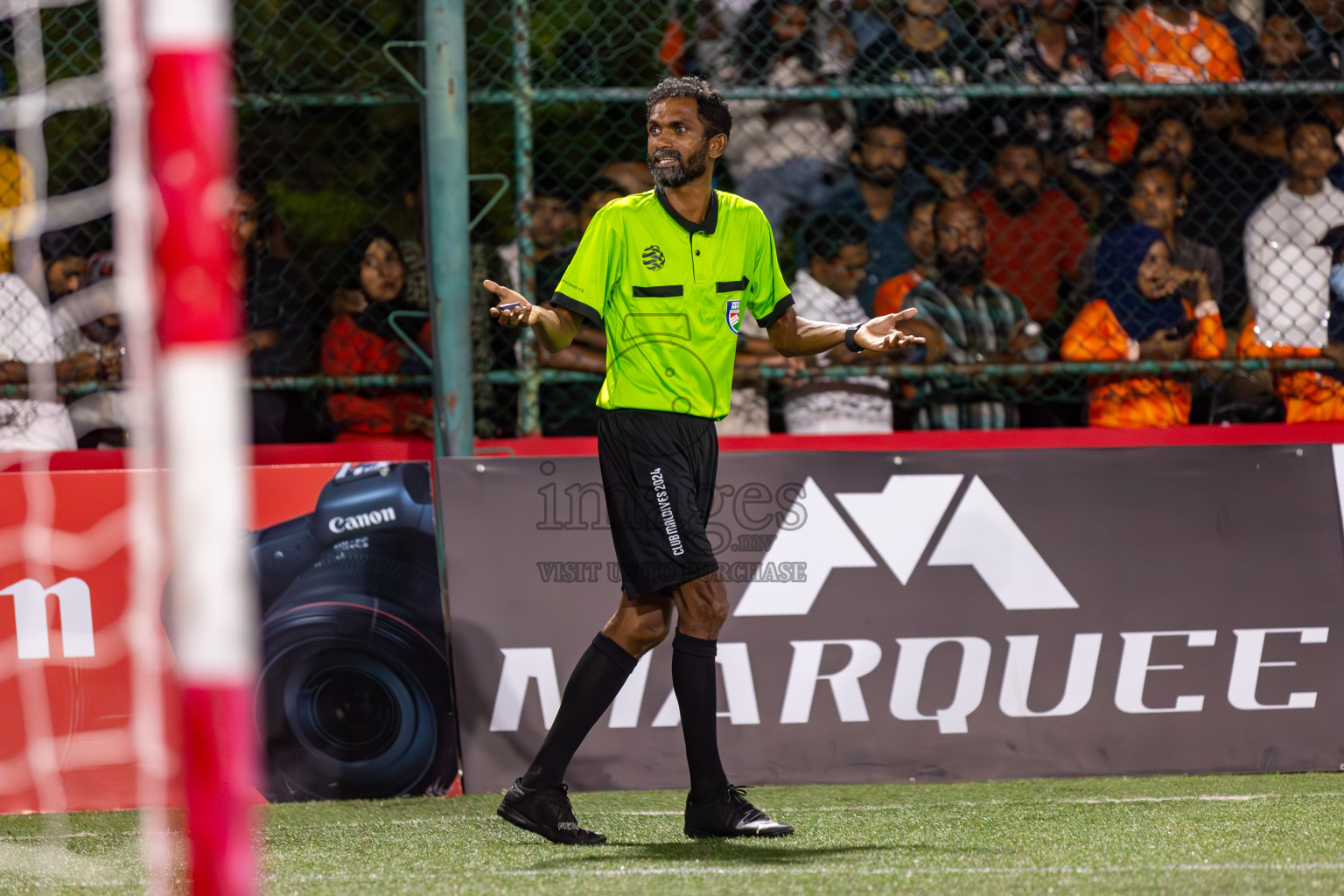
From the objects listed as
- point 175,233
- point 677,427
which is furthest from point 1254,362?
point 175,233

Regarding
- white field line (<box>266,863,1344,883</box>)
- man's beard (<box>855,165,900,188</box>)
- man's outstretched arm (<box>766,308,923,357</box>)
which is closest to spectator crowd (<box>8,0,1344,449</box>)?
man's beard (<box>855,165,900,188</box>)

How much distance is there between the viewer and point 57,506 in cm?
480

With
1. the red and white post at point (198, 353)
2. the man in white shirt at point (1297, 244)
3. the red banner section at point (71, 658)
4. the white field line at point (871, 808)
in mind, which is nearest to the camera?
the red and white post at point (198, 353)

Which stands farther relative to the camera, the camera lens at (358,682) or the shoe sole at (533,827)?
the camera lens at (358,682)

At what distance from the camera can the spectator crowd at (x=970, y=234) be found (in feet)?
18.3

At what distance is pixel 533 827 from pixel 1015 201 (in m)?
3.49

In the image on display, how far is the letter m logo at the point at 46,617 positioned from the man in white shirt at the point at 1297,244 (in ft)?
15.1

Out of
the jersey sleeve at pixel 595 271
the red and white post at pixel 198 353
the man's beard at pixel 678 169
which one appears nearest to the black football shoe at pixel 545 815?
the jersey sleeve at pixel 595 271

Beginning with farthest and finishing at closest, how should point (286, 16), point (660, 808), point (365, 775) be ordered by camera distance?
point (286, 16) < point (365, 775) < point (660, 808)

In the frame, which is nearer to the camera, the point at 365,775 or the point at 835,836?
the point at 835,836

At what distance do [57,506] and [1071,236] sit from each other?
403cm

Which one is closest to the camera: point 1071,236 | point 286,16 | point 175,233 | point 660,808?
point 175,233

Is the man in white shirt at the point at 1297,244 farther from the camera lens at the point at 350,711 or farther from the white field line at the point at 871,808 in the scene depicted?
the camera lens at the point at 350,711

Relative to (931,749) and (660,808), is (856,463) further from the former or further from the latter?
(660,808)
